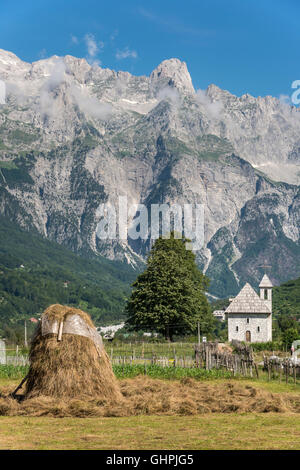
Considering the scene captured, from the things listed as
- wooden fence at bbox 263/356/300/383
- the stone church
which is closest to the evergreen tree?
the stone church

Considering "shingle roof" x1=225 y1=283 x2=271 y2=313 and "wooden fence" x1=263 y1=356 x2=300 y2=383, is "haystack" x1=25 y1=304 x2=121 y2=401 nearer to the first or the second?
"wooden fence" x1=263 y1=356 x2=300 y2=383

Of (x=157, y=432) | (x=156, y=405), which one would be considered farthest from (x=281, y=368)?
(x=157, y=432)

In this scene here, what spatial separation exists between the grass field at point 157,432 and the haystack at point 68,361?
265 centimetres

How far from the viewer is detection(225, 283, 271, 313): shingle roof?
87.5 m

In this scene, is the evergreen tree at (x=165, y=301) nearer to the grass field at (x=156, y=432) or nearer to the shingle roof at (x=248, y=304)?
the shingle roof at (x=248, y=304)

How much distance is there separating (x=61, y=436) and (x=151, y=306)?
49.6 metres

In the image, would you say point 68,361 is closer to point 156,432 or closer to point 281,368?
point 156,432

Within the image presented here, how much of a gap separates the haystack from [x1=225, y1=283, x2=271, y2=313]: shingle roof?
63.5m

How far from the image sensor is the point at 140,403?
2319 centimetres

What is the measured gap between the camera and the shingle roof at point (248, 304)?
8750 cm

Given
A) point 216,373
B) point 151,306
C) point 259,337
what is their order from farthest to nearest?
point 259,337, point 151,306, point 216,373

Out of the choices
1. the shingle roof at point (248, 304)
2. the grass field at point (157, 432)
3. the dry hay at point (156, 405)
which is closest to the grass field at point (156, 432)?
the grass field at point (157, 432)
